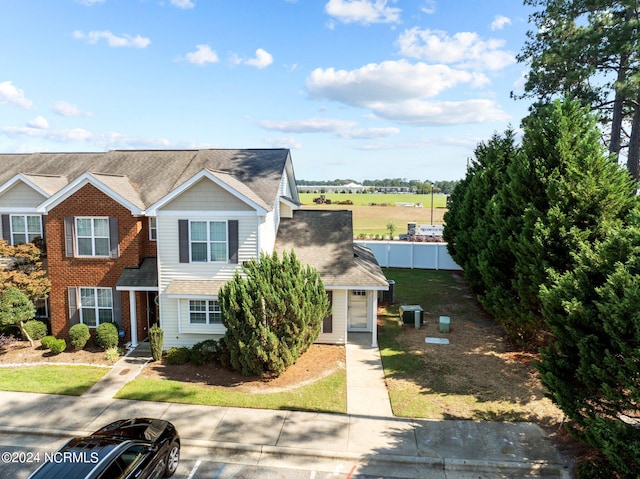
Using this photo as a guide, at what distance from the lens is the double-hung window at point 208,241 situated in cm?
1625

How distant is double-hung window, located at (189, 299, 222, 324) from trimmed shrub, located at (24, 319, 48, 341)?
640 cm

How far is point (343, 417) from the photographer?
11.6 m

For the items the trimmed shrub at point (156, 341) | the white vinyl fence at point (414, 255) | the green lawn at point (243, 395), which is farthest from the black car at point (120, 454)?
the white vinyl fence at point (414, 255)

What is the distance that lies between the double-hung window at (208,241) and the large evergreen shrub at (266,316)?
216cm

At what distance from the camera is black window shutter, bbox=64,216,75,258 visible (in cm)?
1683

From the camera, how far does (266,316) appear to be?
45.4 ft

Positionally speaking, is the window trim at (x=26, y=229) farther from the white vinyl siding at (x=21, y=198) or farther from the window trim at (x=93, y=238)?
the window trim at (x=93, y=238)

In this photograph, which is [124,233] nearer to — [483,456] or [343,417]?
[343,417]

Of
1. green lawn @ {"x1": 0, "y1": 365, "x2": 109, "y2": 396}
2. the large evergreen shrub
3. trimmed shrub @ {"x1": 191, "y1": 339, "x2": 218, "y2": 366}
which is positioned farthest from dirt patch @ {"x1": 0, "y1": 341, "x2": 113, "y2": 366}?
the large evergreen shrub

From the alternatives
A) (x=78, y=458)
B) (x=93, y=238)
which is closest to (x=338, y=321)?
(x=93, y=238)

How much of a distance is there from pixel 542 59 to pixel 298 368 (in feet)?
66.5

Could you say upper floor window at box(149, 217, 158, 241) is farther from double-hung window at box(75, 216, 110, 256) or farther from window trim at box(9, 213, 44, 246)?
window trim at box(9, 213, 44, 246)

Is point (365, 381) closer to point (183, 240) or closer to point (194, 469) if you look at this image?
point (194, 469)

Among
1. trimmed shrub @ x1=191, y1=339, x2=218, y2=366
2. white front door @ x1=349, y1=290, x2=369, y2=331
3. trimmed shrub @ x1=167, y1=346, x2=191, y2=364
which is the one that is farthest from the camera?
white front door @ x1=349, y1=290, x2=369, y2=331
